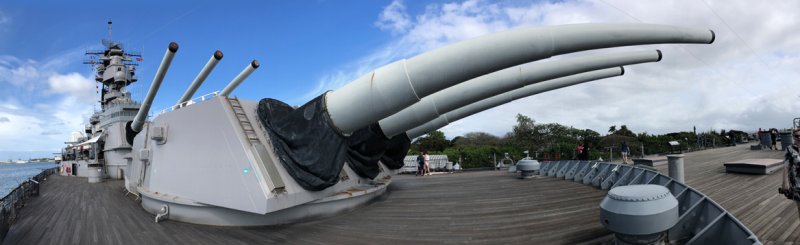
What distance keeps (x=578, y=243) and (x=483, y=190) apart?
5.12 meters

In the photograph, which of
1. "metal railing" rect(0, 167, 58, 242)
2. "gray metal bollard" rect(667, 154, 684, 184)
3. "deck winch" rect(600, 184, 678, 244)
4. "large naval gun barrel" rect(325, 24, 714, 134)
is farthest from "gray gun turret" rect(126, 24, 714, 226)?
"metal railing" rect(0, 167, 58, 242)

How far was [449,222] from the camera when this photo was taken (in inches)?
224

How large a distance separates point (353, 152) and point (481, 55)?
4.97 m

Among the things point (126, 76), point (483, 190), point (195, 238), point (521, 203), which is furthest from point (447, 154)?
point (126, 76)

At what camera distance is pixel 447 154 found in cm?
1891

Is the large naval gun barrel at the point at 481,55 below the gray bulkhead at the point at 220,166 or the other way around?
the other way around

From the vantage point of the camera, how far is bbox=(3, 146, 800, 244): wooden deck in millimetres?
4722

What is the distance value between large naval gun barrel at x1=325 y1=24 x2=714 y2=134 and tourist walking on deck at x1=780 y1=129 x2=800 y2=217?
1883 millimetres

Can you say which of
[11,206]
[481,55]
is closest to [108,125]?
[11,206]

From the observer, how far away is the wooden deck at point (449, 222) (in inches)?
186

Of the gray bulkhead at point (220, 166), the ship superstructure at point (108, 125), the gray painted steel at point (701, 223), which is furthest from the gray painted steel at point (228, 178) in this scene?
the ship superstructure at point (108, 125)

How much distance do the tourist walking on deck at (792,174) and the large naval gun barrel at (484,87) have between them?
14.1ft

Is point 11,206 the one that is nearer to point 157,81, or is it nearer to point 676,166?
point 157,81

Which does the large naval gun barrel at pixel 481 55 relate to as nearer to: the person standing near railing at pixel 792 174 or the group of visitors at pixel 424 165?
the person standing near railing at pixel 792 174
